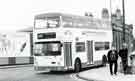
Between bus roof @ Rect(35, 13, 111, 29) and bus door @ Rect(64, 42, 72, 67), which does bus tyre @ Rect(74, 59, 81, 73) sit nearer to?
bus door @ Rect(64, 42, 72, 67)

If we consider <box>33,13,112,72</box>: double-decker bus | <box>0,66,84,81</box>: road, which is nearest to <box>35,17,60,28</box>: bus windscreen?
<box>33,13,112,72</box>: double-decker bus

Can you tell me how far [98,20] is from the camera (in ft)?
84.8

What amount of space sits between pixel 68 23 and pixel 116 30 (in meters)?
9.77

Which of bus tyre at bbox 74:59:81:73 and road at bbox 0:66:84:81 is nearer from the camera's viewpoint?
road at bbox 0:66:84:81

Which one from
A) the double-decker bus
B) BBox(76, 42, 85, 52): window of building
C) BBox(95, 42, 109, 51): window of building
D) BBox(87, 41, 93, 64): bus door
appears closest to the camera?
the double-decker bus

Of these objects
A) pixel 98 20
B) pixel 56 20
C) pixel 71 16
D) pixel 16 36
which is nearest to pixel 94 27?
pixel 98 20

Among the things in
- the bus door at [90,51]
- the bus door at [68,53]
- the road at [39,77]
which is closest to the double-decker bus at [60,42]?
the bus door at [68,53]

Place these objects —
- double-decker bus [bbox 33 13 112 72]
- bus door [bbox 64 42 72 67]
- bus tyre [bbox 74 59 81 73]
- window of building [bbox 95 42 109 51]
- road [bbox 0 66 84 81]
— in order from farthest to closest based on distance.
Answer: window of building [bbox 95 42 109 51]
bus tyre [bbox 74 59 81 73]
bus door [bbox 64 42 72 67]
double-decker bus [bbox 33 13 112 72]
road [bbox 0 66 84 81]

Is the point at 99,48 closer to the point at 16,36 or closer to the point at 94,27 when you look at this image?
the point at 94,27

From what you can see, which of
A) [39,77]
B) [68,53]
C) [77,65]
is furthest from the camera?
[77,65]

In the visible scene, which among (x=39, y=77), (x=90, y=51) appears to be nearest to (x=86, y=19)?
(x=90, y=51)

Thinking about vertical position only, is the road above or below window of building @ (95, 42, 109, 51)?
below

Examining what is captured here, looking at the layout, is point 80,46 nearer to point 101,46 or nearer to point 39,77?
point 101,46

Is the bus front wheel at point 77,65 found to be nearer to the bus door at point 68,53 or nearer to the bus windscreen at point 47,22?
the bus door at point 68,53
